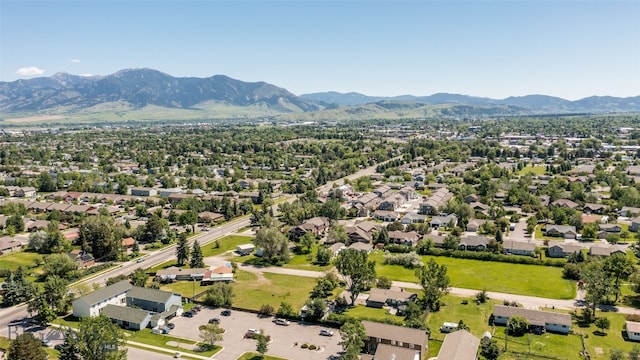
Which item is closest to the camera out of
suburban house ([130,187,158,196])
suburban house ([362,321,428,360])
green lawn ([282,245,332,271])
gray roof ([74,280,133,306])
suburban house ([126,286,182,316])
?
suburban house ([362,321,428,360])

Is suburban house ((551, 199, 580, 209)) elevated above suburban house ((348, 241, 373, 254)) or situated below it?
above

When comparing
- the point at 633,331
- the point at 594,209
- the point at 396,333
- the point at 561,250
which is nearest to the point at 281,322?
the point at 396,333

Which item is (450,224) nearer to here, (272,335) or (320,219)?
(320,219)

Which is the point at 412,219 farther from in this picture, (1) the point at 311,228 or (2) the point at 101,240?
(2) the point at 101,240

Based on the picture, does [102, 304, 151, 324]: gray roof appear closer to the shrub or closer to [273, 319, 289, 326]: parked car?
[273, 319, 289, 326]: parked car

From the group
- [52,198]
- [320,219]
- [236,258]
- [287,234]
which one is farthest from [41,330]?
[52,198]

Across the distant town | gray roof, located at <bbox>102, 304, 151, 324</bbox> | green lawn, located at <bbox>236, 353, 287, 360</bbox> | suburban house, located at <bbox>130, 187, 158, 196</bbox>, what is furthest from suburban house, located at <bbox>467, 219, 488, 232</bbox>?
suburban house, located at <bbox>130, 187, 158, 196</bbox>
